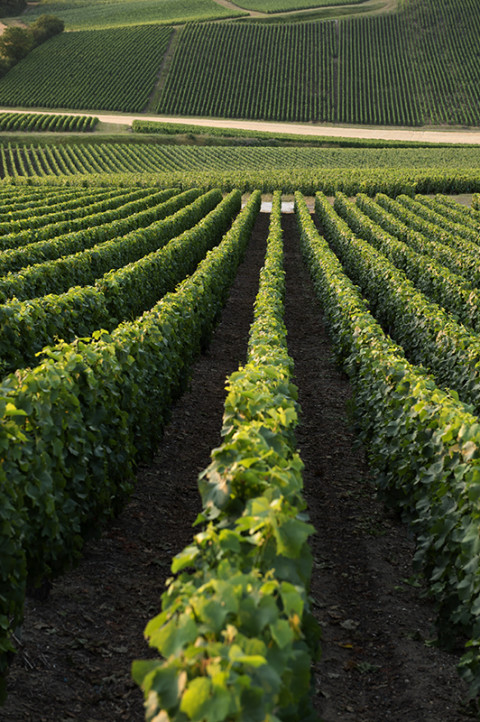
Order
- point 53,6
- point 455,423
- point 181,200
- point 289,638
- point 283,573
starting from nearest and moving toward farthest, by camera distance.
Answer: point 289,638 → point 283,573 → point 455,423 → point 181,200 → point 53,6

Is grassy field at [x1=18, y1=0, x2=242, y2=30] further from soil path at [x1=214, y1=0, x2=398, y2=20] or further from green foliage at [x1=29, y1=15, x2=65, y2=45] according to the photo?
green foliage at [x1=29, y1=15, x2=65, y2=45]

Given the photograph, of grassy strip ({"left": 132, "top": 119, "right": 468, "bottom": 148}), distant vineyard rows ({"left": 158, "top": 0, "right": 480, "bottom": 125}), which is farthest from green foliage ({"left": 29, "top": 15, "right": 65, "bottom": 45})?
grassy strip ({"left": 132, "top": 119, "right": 468, "bottom": 148})

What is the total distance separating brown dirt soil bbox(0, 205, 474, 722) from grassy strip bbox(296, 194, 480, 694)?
0.46 meters

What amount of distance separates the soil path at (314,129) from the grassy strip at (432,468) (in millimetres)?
82606

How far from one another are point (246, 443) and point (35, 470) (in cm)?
212

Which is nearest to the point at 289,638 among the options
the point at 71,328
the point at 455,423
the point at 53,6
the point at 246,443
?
the point at 246,443

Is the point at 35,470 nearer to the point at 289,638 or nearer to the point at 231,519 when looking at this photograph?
the point at 231,519

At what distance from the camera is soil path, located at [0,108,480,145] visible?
295 ft

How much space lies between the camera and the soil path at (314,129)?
90.0 m

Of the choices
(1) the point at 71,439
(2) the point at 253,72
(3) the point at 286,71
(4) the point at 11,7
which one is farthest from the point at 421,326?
(4) the point at 11,7

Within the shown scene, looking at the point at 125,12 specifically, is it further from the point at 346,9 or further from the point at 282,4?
the point at 346,9

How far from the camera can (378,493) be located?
368 inches

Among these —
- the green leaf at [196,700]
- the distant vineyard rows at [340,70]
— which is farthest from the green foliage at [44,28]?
the green leaf at [196,700]

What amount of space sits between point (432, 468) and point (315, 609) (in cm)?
193
